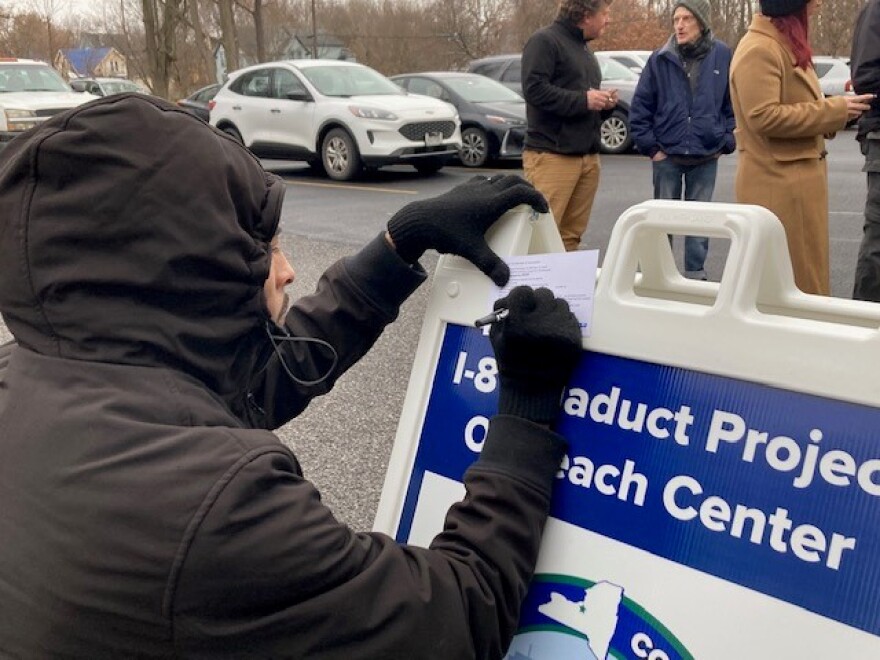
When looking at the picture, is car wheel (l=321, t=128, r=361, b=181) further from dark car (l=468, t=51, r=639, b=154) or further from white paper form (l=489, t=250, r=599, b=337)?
white paper form (l=489, t=250, r=599, b=337)

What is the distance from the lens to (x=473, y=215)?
5.26ft

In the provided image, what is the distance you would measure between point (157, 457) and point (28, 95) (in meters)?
16.9

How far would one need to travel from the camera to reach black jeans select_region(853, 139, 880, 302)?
12.4 ft

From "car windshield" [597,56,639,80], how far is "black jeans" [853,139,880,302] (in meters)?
10.6

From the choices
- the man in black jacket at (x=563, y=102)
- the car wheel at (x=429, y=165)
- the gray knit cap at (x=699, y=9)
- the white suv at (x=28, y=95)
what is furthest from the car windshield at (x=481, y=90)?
the man in black jacket at (x=563, y=102)

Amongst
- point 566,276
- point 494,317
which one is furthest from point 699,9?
point 494,317

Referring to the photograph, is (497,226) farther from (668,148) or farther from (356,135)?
(356,135)

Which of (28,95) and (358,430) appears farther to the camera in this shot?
(28,95)

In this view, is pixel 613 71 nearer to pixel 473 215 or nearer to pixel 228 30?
pixel 473 215

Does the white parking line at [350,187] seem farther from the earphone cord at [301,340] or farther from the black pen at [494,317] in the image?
the black pen at [494,317]

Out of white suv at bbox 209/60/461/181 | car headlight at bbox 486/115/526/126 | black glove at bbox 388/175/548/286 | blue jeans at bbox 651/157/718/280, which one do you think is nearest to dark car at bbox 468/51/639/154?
car headlight at bbox 486/115/526/126

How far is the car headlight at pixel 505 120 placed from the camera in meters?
12.1

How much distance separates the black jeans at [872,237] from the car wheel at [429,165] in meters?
8.62

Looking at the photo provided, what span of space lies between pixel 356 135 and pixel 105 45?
1952 inches
